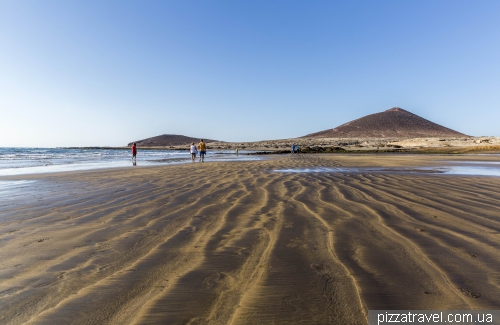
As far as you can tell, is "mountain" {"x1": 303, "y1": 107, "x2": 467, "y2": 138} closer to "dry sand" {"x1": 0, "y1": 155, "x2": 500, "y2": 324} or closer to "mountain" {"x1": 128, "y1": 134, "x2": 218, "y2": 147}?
"mountain" {"x1": 128, "y1": 134, "x2": 218, "y2": 147}

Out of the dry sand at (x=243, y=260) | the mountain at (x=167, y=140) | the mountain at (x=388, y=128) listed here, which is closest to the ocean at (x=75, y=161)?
the dry sand at (x=243, y=260)

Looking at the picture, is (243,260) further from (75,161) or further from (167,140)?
(167,140)

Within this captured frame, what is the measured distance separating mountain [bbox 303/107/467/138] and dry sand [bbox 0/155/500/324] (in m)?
85.0

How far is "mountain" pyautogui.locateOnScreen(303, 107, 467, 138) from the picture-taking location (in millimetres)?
85325

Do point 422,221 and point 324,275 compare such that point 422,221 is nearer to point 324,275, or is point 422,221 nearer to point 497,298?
point 497,298

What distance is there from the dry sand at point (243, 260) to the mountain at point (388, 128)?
8502 cm

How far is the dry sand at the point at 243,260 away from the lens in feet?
6.22

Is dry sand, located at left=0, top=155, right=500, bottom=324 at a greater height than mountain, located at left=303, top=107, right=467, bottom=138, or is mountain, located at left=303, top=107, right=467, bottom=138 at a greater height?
mountain, located at left=303, top=107, right=467, bottom=138

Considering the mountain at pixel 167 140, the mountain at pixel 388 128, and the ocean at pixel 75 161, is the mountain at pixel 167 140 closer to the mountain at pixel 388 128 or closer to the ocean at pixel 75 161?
the mountain at pixel 388 128

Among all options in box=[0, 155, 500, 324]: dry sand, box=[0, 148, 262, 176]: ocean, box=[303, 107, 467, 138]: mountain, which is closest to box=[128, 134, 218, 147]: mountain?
box=[303, 107, 467, 138]: mountain

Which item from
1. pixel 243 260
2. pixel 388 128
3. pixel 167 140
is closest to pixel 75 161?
pixel 243 260

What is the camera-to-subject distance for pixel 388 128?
9019 centimetres

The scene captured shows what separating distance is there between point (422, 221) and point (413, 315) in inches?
95.2

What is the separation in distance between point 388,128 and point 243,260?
3828 inches
